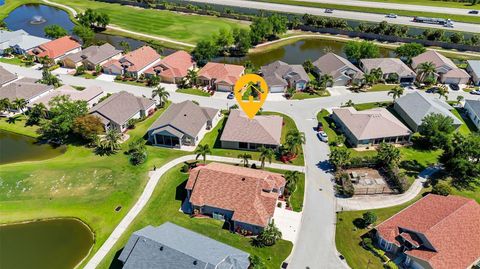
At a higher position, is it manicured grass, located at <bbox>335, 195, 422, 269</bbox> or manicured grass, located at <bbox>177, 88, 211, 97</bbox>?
manicured grass, located at <bbox>177, 88, 211, 97</bbox>

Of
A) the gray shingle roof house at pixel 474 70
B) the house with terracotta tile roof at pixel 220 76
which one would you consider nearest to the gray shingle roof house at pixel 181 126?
the house with terracotta tile roof at pixel 220 76

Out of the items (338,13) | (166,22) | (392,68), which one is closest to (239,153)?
(392,68)

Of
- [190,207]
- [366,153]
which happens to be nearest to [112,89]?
[190,207]

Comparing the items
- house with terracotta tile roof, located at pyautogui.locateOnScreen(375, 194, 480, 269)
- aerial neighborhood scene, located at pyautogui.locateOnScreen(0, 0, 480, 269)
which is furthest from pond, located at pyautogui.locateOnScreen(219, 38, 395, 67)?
house with terracotta tile roof, located at pyautogui.locateOnScreen(375, 194, 480, 269)

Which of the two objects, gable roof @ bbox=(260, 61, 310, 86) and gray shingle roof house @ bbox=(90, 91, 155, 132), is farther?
gable roof @ bbox=(260, 61, 310, 86)

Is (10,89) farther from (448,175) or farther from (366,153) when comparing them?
(448,175)

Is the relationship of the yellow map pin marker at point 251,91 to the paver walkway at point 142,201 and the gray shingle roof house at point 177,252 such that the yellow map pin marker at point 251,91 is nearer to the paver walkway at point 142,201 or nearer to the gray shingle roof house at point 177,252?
the paver walkway at point 142,201

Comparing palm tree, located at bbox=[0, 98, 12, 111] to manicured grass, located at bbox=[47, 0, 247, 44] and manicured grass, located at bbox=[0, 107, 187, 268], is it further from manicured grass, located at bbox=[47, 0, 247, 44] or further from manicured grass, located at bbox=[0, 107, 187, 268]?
manicured grass, located at bbox=[47, 0, 247, 44]
